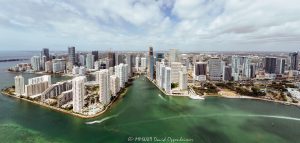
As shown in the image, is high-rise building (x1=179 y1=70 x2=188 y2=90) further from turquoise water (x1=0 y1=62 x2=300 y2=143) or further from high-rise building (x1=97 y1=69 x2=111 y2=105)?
high-rise building (x1=97 y1=69 x2=111 y2=105)

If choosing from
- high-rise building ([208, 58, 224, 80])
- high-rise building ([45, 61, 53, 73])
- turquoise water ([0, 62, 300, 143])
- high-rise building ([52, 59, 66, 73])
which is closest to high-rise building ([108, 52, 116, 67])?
high-rise building ([52, 59, 66, 73])

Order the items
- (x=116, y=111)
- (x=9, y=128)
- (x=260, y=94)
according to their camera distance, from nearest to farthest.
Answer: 1. (x=9, y=128)
2. (x=116, y=111)
3. (x=260, y=94)

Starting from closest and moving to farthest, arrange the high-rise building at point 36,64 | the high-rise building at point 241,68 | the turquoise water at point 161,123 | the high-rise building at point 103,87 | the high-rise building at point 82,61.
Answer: the turquoise water at point 161,123
the high-rise building at point 103,87
the high-rise building at point 241,68
the high-rise building at point 36,64
the high-rise building at point 82,61

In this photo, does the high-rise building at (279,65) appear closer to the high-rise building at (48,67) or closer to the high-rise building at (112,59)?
the high-rise building at (112,59)

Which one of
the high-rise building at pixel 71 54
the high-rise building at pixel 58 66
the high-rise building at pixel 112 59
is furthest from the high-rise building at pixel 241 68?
the high-rise building at pixel 71 54

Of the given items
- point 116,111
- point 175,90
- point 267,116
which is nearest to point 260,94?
point 267,116

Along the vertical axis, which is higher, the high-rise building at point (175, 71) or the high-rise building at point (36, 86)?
the high-rise building at point (175, 71)

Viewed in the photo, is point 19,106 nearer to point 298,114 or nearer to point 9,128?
point 9,128

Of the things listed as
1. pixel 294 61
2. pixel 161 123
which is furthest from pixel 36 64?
pixel 294 61

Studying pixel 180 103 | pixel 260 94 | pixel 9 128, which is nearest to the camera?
pixel 9 128
